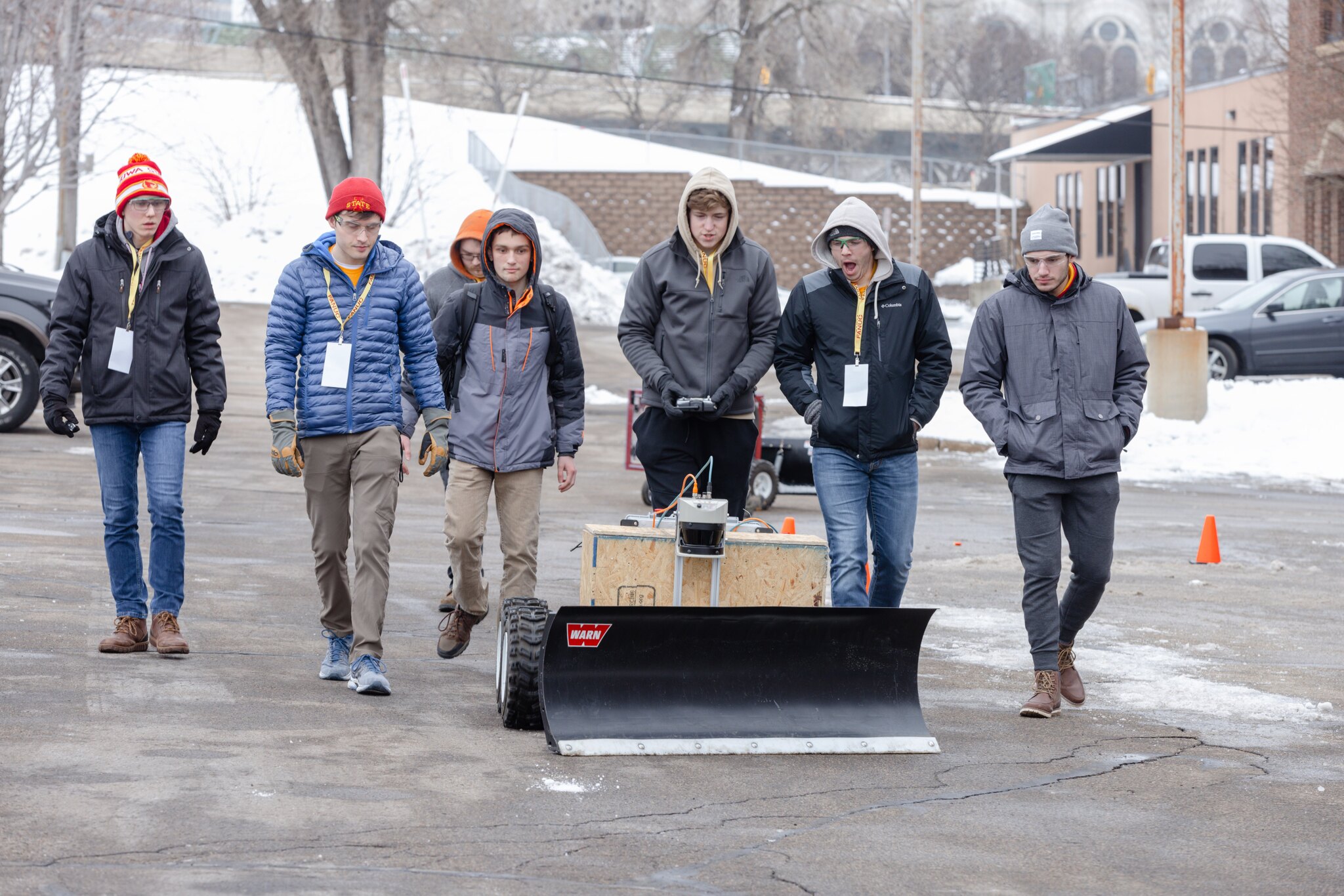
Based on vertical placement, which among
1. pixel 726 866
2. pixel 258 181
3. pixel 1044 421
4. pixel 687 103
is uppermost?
pixel 687 103

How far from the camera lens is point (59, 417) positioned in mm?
7738

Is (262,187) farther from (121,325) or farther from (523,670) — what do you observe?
(523,670)

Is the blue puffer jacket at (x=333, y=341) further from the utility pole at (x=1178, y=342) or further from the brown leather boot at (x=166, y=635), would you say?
the utility pole at (x=1178, y=342)

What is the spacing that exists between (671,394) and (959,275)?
150 ft

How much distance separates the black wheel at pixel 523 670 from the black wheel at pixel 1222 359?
19967mm

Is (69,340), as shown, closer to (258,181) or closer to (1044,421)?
(1044,421)

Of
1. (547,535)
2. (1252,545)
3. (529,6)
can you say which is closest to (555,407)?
(547,535)

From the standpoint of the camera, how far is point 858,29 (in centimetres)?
9106

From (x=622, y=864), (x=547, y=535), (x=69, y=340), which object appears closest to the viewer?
(x=622, y=864)

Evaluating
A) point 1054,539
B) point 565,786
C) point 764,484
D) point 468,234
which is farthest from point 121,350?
point 764,484

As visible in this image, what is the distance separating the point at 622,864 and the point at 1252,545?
938 cm

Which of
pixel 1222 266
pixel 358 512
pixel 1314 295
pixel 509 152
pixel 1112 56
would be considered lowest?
pixel 358 512

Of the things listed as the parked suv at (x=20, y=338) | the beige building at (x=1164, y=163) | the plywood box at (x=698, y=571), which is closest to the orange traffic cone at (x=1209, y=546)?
the plywood box at (x=698, y=571)

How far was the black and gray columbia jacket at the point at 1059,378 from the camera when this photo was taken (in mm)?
7219
